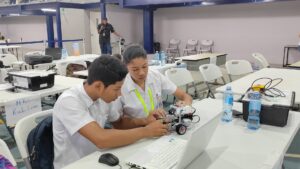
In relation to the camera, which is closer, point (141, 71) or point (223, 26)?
point (141, 71)

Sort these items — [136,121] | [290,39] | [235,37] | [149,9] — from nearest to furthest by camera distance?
[136,121] → [290,39] → [235,37] → [149,9]

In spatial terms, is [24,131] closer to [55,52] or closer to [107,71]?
[107,71]

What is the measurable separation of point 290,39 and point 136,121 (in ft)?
28.1

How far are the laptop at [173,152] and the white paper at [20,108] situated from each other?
1646 mm

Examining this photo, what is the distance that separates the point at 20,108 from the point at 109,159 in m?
1.68

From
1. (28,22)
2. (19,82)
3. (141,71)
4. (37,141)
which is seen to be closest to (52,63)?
(19,82)

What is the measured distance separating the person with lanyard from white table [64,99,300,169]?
44 cm

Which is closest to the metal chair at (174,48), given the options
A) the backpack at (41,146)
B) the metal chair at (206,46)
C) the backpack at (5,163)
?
the metal chair at (206,46)

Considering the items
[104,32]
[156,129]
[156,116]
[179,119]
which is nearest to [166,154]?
[156,129]

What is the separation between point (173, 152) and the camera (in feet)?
4.27

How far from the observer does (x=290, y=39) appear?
8883mm

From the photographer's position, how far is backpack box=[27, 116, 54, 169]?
1.42 metres

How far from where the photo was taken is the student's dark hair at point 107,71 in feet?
4.39

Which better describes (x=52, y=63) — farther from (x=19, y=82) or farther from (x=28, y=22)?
(x=28, y=22)
